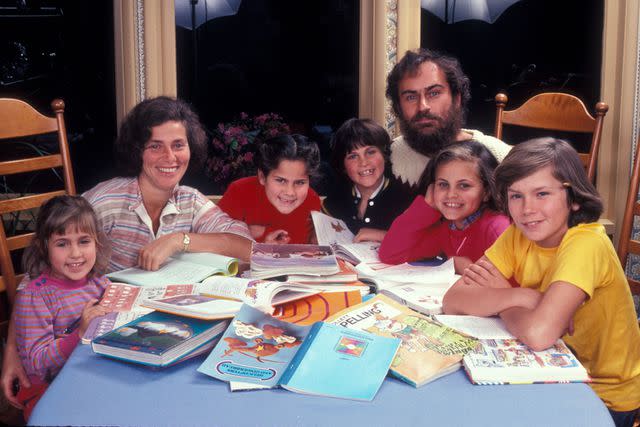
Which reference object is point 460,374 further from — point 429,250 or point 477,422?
point 429,250

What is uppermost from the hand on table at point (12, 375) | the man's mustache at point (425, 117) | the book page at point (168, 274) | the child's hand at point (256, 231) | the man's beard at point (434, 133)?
the man's mustache at point (425, 117)

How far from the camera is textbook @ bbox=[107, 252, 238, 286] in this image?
1566 mm

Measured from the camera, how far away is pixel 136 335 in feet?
3.76

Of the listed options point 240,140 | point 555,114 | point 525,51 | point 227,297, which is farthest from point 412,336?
point 525,51

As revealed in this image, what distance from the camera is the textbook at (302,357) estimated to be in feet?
3.35

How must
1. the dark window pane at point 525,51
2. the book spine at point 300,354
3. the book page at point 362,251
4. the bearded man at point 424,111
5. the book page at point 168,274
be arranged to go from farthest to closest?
the dark window pane at point 525,51 → the bearded man at point 424,111 → the book page at point 362,251 → the book page at point 168,274 → the book spine at point 300,354

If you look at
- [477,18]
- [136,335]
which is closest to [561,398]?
[136,335]

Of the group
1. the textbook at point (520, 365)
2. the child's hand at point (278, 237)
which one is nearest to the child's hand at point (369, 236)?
the child's hand at point (278, 237)

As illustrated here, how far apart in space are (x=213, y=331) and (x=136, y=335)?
0.14 metres

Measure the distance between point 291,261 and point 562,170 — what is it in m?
0.70

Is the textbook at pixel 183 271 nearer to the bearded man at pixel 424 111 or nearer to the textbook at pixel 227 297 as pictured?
the textbook at pixel 227 297

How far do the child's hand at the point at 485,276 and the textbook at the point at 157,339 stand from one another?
59 cm

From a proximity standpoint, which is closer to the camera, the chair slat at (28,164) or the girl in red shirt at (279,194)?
the chair slat at (28,164)

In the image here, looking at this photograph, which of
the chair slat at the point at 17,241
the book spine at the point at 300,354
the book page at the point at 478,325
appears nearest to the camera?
the book spine at the point at 300,354
